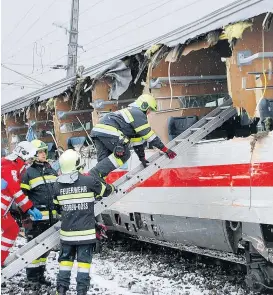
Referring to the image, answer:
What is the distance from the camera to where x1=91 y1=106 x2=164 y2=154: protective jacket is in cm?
523

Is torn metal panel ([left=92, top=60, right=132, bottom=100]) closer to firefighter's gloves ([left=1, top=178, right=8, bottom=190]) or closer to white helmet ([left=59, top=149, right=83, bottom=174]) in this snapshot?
white helmet ([left=59, top=149, right=83, bottom=174])

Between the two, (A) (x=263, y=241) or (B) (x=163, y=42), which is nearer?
(A) (x=263, y=241)

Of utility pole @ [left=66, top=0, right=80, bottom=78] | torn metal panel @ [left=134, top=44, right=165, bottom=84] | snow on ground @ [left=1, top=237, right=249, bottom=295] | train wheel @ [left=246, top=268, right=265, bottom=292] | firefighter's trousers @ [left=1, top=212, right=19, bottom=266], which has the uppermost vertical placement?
utility pole @ [left=66, top=0, right=80, bottom=78]

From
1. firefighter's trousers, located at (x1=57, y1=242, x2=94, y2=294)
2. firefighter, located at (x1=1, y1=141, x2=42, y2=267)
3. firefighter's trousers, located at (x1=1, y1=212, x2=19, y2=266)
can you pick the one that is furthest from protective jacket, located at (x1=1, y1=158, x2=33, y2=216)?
firefighter's trousers, located at (x1=57, y1=242, x2=94, y2=294)

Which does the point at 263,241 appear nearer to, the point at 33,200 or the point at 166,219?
the point at 166,219

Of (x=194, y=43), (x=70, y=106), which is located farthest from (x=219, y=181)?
(x=70, y=106)

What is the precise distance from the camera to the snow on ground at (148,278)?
5.32 m

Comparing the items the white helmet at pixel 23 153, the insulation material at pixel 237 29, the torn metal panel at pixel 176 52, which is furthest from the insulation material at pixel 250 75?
the white helmet at pixel 23 153

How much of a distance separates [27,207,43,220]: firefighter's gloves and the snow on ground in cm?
80

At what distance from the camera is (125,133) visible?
217 inches

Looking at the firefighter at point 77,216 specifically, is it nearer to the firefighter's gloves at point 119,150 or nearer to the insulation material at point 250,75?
the firefighter's gloves at point 119,150

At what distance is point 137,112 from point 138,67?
5.47 feet

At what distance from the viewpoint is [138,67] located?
22.4ft

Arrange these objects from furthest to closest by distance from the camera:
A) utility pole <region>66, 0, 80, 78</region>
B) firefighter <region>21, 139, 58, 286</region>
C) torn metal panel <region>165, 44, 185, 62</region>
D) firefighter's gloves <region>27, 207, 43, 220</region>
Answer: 1. utility pole <region>66, 0, 80, 78</region>
2. torn metal panel <region>165, 44, 185, 62</region>
3. firefighter <region>21, 139, 58, 286</region>
4. firefighter's gloves <region>27, 207, 43, 220</region>
